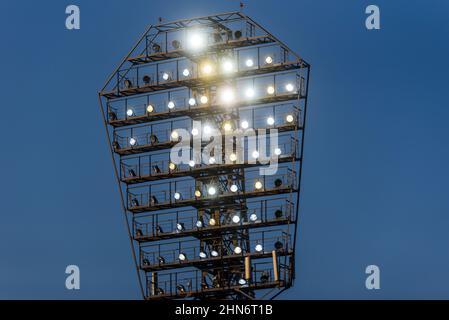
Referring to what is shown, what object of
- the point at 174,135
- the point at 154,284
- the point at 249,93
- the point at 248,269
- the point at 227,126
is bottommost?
the point at 154,284

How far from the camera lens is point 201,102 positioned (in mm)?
136625

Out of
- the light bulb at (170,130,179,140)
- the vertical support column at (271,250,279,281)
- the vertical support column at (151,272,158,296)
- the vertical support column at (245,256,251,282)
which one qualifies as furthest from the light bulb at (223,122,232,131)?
the vertical support column at (151,272,158,296)

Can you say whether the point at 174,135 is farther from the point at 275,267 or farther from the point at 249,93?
the point at 275,267

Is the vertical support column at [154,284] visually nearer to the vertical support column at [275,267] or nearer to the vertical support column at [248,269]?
the vertical support column at [248,269]

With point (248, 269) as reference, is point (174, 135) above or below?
above

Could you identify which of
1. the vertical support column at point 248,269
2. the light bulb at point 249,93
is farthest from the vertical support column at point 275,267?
the light bulb at point 249,93

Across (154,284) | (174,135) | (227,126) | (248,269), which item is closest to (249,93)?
(227,126)

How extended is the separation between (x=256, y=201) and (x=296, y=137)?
500 centimetres

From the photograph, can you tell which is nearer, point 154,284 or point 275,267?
point 275,267

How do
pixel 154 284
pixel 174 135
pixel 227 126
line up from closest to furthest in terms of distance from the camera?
pixel 227 126 → pixel 174 135 → pixel 154 284

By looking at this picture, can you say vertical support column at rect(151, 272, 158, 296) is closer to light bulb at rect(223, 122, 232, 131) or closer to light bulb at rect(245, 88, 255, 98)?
light bulb at rect(223, 122, 232, 131)

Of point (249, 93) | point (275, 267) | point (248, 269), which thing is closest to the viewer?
point (275, 267)
